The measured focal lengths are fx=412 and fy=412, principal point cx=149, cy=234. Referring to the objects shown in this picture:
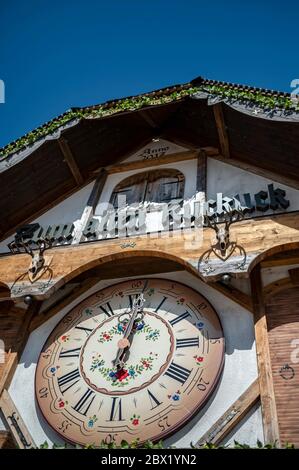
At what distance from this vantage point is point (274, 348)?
5223 mm

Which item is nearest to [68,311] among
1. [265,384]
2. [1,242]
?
[1,242]

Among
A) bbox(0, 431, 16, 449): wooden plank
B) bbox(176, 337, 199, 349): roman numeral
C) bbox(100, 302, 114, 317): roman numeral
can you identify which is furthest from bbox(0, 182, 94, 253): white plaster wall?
bbox(0, 431, 16, 449): wooden plank

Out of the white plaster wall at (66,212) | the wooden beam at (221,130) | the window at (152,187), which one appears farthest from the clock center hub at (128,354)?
the wooden beam at (221,130)

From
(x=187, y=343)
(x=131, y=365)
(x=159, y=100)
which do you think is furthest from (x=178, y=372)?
(x=159, y=100)

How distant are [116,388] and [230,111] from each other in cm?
484

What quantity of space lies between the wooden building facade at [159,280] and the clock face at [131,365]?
2 cm

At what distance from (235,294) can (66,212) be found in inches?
156

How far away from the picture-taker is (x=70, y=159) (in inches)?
330

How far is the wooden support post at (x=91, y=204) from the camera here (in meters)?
7.09

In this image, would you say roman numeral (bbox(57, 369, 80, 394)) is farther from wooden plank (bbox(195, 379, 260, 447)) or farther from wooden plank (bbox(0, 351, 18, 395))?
wooden plank (bbox(195, 379, 260, 447))

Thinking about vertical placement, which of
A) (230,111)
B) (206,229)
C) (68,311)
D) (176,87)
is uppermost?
(176,87)

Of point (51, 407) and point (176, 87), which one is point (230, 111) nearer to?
point (176, 87)

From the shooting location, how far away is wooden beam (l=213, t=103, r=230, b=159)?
290 inches
